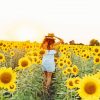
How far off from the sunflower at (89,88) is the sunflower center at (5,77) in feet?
5.43

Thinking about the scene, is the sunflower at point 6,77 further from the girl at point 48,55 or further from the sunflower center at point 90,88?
the girl at point 48,55

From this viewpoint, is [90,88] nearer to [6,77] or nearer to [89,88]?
[89,88]

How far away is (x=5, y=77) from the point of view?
20.0ft

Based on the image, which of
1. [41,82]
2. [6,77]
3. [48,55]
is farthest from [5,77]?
[48,55]

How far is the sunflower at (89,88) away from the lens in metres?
4.53

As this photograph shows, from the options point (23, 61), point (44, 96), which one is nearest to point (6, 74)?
point (23, 61)

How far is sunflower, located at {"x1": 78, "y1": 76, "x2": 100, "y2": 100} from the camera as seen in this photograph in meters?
4.53

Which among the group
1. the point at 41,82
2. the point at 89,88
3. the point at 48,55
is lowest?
the point at 41,82

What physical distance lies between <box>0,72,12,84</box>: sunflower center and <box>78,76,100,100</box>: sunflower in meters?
1.66

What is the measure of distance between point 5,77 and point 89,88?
181 centimetres

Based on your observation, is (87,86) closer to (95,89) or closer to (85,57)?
(95,89)

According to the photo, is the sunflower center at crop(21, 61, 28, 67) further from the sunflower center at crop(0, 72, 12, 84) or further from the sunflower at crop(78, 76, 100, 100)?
the sunflower at crop(78, 76, 100, 100)

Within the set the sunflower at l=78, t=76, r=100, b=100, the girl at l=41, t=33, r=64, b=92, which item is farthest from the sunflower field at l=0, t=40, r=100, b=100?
the girl at l=41, t=33, r=64, b=92

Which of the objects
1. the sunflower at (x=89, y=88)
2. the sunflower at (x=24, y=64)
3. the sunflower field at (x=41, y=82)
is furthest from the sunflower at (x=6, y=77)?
the sunflower at (x=24, y=64)
